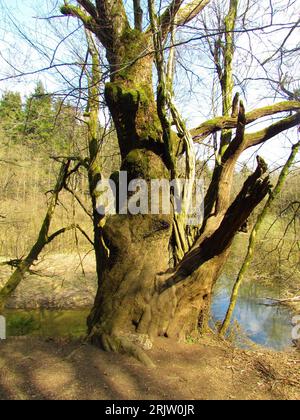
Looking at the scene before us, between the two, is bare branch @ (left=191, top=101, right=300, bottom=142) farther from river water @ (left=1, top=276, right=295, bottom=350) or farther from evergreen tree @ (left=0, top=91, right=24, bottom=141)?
river water @ (left=1, top=276, right=295, bottom=350)

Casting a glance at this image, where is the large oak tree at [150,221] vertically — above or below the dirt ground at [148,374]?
above

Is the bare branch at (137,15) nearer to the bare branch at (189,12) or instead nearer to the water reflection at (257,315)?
the bare branch at (189,12)

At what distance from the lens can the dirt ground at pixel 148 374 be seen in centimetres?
281

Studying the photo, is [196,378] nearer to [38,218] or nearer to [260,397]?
[260,397]

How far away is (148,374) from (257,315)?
7.49 metres

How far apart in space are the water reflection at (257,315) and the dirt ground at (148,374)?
4.07m

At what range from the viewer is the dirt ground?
2809 mm

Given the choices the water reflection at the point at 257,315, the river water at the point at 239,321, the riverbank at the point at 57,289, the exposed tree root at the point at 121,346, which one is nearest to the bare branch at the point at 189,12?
the exposed tree root at the point at 121,346

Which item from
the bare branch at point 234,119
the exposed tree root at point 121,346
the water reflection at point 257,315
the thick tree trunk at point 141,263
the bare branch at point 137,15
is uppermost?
the bare branch at point 137,15

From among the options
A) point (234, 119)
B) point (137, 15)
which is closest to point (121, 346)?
point (234, 119)

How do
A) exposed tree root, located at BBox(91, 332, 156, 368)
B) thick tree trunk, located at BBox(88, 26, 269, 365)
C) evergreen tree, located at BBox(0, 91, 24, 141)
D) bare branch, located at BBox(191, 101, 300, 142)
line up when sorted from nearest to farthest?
exposed tree root, located at BBox(91, 332, 156, 368) < thick tree trunk, located at BBox(88, 26, 269, 365) < bare branch, located at BBox(191, 101, 300, 142) < evergreen tree, located at BBox(0, 91, 24, 141)

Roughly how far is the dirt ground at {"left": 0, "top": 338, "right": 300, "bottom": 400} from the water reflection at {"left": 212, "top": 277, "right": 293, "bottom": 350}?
4073 millimetres

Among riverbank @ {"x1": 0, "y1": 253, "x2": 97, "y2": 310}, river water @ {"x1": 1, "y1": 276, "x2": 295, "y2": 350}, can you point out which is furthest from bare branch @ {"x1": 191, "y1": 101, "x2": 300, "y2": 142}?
riverbank @ {"x1": 0, "y1": 253, "x2": 97, "y2": 310}

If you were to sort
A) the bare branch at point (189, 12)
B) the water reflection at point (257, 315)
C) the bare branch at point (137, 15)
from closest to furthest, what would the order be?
1. the bare branch at point (137, 15)
2. the bare branch at point (189, 12)
3. the water reflection at point (257, 315)
